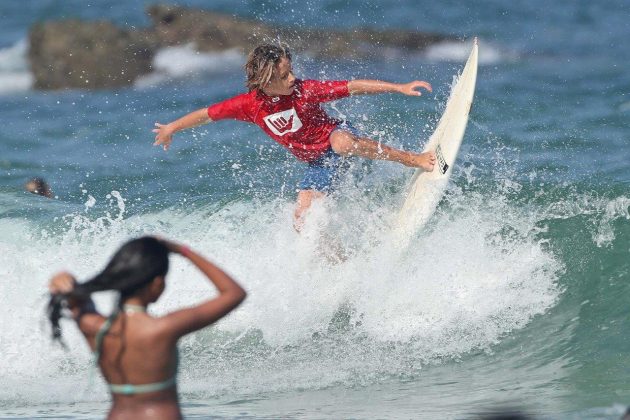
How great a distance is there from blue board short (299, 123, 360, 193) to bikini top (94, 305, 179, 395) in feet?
13.1

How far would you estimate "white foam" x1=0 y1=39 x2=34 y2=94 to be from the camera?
2439 cm

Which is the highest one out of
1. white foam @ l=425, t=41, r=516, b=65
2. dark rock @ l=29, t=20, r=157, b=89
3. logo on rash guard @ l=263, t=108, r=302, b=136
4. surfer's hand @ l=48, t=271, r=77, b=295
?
dark rock @ l=29, t=20, r=157, b=89

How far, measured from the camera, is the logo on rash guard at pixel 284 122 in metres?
7.82

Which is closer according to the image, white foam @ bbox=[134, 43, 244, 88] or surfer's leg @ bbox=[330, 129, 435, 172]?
surfer's leg @ bbox=[330, 129, 435, 172]

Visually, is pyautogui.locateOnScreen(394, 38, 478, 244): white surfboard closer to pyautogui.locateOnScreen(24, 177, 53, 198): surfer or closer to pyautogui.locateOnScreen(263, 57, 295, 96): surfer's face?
pyautogui.locateOnScreen(263, 57, 295, 96): surfer's face

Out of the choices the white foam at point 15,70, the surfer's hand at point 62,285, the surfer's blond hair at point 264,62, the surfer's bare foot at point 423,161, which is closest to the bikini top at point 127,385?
the surfer's hand at point 62,285

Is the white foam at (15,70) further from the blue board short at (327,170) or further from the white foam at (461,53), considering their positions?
the blue board short at (327,170)

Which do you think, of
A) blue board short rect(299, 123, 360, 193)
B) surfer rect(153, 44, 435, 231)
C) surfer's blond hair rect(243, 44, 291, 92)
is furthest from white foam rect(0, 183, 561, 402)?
surfer's blond hair rect(243, 44, 291, 92)

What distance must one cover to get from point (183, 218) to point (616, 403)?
5704 mm

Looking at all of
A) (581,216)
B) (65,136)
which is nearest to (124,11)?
(65,136)

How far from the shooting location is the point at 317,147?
8.04 meters

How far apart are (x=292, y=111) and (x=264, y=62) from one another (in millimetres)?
503

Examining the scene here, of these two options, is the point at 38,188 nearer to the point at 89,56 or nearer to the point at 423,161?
the point at 423,161

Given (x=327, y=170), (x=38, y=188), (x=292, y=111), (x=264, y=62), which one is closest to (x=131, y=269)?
(x=264, y=62)
